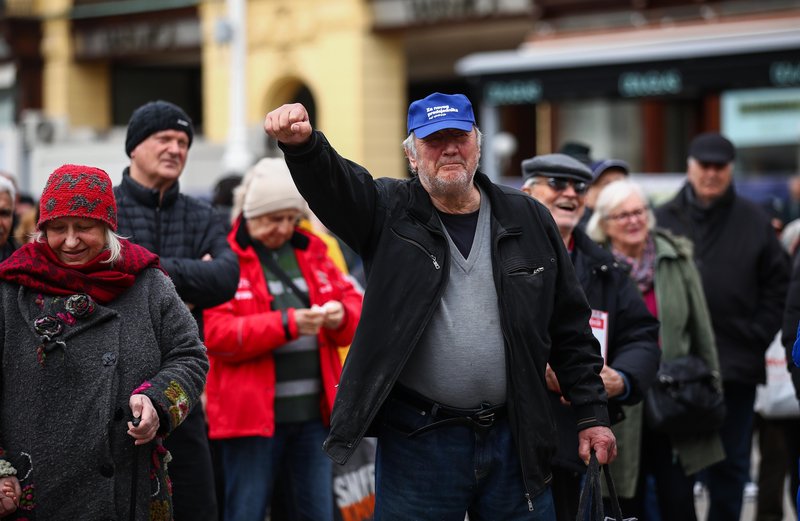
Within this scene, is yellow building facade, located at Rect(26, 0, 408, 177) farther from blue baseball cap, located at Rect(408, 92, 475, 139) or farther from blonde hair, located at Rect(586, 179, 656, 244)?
blue baseball cap, located at Rect(408, 92, 475, 139)

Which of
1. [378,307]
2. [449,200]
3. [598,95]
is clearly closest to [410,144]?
[449,200]

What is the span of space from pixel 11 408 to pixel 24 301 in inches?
13.8

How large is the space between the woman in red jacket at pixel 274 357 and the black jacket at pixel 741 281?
7.31 ft

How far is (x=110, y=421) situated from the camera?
4148 millimetres

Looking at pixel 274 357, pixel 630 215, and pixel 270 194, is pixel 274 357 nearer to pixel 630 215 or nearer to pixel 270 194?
pixel 270 194

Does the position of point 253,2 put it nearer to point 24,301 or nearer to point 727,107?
point 727,107

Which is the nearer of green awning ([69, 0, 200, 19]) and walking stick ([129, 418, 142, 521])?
walking stick ([129, 418, 142, 521])

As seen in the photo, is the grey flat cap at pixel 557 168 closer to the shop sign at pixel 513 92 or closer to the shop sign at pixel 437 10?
the shop sign at pixel 513 92

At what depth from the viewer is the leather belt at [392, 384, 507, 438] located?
4223 mm

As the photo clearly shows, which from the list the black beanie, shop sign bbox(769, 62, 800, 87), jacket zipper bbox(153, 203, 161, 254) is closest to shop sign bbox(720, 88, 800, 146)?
shop sign bbox(769, 62, 800, 87)

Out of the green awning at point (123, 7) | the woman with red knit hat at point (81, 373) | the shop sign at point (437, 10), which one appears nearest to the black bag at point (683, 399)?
the woman with red knit hat at point (81, 373)

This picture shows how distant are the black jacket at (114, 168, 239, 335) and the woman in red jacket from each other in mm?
306

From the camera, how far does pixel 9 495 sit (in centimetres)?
404

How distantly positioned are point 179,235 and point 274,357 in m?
0.79
